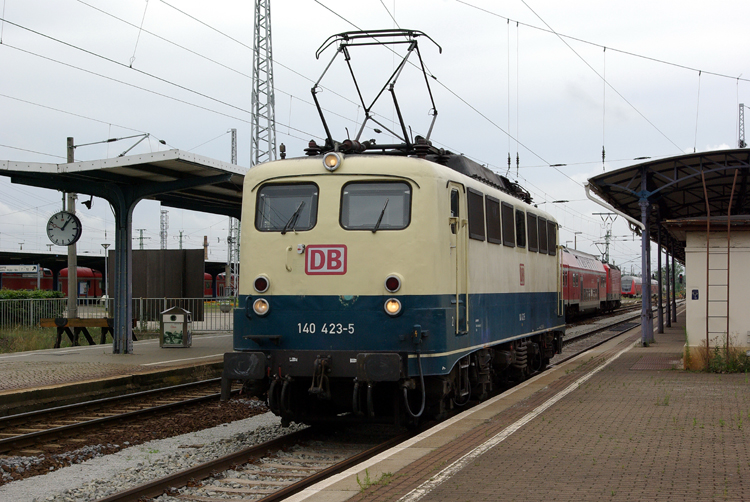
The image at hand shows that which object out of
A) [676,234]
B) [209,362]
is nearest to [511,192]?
[676,234]

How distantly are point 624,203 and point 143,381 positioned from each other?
52.6 feet

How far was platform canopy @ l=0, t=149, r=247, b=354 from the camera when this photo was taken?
51.3ft

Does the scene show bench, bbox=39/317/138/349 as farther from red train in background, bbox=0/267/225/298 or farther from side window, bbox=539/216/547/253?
red train in background, bbox=0/267/225/298

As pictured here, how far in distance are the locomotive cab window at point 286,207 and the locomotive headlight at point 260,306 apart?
86 centimetres

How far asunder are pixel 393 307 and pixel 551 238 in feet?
25.7

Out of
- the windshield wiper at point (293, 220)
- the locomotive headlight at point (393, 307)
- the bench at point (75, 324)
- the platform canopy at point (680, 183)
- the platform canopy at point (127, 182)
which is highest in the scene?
the platform canopy at point (680, 183)

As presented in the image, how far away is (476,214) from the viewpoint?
10.8 m

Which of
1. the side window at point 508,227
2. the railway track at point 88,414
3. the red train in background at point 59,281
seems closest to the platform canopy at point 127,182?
the railway track at point 88,414

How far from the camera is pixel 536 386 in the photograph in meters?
13.1

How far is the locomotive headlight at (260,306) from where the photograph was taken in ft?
31.3

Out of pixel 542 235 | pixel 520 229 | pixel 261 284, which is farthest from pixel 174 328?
pixel 261 284

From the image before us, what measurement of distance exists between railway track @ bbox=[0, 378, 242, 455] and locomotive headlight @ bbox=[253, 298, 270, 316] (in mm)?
3224

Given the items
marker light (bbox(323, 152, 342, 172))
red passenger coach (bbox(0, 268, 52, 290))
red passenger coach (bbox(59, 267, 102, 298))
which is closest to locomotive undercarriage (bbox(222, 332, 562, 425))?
marker light (bbox(323, 152, 342, 172))

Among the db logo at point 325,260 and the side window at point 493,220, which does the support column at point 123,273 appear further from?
the db logo at point 325,260
